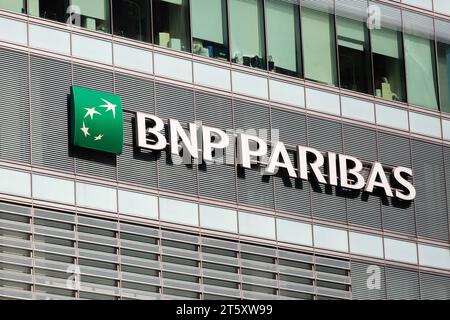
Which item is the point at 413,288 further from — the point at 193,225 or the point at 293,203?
the point at 193,225

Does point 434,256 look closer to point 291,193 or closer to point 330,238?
point 330,238

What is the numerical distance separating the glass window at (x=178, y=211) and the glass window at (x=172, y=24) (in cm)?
479

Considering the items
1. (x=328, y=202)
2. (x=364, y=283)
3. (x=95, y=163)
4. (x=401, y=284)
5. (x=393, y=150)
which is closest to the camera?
(x=95, y=163)

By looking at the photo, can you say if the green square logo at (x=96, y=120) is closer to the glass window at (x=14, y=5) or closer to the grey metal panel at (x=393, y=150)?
the glass window at (x=14, y=5)

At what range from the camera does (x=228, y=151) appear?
4731 centimetres

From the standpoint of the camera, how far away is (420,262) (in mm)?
51531

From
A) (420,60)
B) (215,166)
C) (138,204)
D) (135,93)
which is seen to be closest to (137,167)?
(138,204)

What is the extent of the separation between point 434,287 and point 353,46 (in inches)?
321
